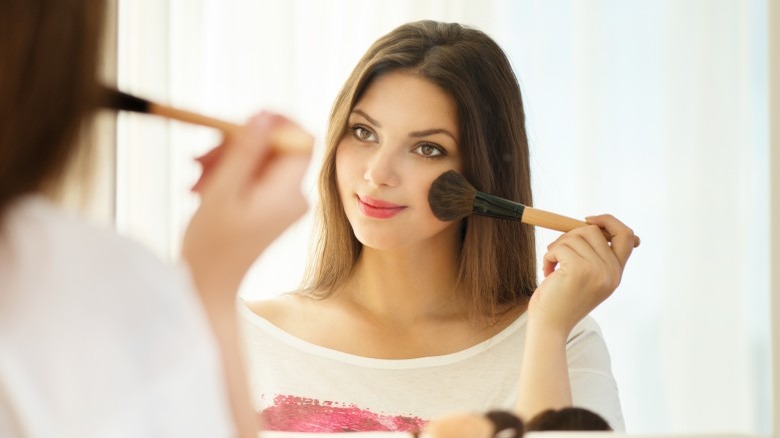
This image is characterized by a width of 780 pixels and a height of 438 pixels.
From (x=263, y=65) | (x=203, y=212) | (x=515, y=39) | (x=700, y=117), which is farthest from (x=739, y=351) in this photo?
(x=203, y=212)

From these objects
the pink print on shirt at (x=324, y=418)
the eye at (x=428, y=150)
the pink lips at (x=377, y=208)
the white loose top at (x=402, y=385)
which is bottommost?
the pink print on shirt at (x=324, y=418)

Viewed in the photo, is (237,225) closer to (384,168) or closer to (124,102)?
(124,102)

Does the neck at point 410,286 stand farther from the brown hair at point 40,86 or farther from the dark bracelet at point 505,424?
the brown hair at point 40,86

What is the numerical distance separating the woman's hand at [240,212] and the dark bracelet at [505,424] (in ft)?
0.38

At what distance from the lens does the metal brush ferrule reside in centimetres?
55

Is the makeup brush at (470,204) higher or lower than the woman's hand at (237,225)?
lower

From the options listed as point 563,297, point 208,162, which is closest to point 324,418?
point 563,297

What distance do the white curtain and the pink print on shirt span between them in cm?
10

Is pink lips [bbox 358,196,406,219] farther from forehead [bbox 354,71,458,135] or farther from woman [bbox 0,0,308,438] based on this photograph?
woman [bbox 0,0,308,438]

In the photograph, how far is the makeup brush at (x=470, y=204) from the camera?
0.55 meters

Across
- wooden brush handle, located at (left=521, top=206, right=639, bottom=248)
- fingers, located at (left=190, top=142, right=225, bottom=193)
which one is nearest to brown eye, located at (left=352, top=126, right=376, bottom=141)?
wooden brush handle, located at (left=521, top=206, right=639, bottom=248)

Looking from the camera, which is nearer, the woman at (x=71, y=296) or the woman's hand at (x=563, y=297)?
the woman at (x=71, y=296)

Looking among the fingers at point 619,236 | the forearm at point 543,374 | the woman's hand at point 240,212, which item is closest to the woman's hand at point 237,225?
the woman's hand at point 240,212

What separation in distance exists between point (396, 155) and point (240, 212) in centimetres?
28
